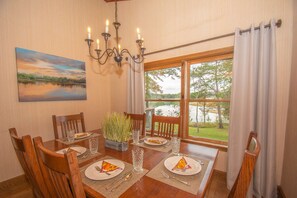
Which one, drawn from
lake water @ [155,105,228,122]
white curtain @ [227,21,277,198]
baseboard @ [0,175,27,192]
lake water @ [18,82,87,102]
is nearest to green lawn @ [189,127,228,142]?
Answer: lake water @ [155,105,228,122]

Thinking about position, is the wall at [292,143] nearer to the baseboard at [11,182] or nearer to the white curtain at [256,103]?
the white curtain at [256,103]

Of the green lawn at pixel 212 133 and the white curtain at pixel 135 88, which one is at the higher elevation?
the white curtain at pixel 135 88

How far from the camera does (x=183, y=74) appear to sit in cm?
225

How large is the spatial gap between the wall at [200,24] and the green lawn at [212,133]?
10.0 inches

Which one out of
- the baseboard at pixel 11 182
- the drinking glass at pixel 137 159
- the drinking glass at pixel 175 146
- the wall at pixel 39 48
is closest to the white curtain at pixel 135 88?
the wall at pixel 39 48

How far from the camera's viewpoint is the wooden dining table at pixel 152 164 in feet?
2.23

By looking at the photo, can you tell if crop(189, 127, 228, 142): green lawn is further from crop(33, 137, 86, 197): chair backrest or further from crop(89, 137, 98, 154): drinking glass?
crop(33, 137, 86, 197): chair backrest

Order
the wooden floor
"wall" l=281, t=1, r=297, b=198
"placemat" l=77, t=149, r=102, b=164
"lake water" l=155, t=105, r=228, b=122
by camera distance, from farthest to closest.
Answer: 1. "lake water" l=155, t=105, r=228, b=122
2. the wooden floor
3. "wall" l=281, t=1, r=297, b=198
4. "placemat" l=77, t=149, r=102, b=164

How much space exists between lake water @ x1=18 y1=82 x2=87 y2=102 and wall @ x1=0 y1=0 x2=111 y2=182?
0.24 feet

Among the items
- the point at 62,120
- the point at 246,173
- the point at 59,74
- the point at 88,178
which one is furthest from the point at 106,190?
the point at 59,74

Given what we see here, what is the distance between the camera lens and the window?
2013 millimetres

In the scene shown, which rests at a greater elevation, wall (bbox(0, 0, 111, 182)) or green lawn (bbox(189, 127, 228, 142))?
wall (bbox(0, 0, 111, 182))

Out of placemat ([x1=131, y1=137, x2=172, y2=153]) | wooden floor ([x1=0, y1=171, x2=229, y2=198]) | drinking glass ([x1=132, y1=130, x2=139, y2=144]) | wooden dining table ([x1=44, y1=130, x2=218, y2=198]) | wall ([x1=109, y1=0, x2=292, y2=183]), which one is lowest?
wooden floor ([x1=0, y1=171, x2=229, y2=198])

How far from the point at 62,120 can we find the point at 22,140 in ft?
3.60
